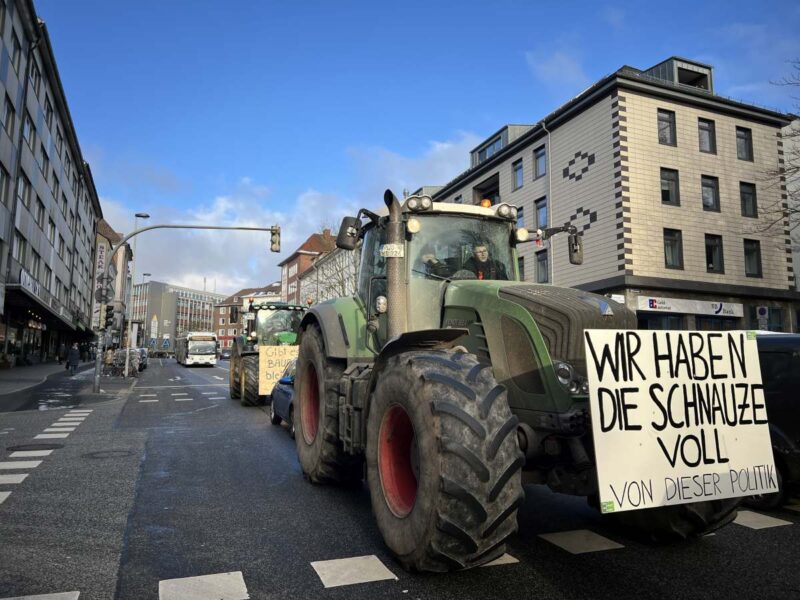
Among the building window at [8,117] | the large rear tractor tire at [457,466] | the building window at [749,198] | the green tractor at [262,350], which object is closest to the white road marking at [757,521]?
the large rear tractor tire at [457,466]

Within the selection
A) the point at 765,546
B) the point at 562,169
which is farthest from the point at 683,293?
the point at 765,546

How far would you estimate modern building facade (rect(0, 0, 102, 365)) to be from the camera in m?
24.8

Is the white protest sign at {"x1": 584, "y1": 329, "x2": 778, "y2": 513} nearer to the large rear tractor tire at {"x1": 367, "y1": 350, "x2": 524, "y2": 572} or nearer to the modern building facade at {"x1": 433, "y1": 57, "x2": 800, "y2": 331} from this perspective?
the large rear tractor tire at {"x1": 367, "y1": 350, "x2": 524, "y2": 572}

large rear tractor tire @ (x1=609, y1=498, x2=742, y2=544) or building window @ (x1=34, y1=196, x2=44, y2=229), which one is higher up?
building window @ (x1=34, y1=196, x2=44, y2=229)

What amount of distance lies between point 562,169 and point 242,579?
81.6 feet

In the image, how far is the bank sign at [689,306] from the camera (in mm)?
21884

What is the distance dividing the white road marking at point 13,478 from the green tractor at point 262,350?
7.35 metres

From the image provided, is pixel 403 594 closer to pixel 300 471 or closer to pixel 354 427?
pixel 354 427

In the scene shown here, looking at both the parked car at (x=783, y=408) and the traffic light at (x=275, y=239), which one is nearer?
the parked car at (x=783, y=408)

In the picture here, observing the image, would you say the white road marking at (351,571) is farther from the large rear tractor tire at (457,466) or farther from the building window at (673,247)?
the building window at (673,247)

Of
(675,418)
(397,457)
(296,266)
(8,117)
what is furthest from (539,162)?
(296,266)

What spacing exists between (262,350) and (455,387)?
36.0 ft

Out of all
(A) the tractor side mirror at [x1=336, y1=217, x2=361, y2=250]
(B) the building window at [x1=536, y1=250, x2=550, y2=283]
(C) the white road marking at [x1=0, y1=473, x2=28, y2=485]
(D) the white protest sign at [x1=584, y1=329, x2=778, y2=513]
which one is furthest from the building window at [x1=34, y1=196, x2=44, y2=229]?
(D) the white protest sign at [x1=584, y1=329, x2=778, y2=513]

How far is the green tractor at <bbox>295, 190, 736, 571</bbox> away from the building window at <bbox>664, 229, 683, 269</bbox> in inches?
776
